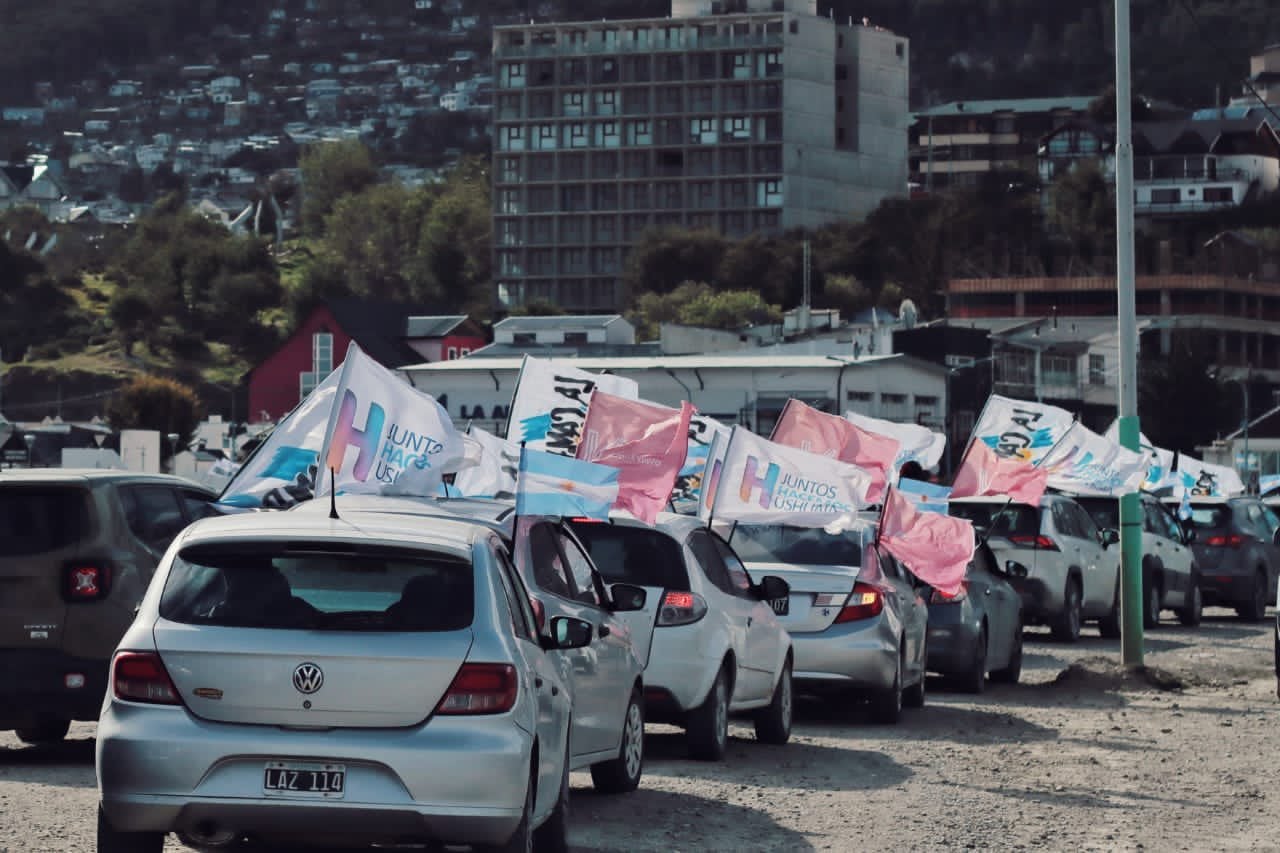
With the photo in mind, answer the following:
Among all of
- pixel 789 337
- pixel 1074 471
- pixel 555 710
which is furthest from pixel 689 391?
pixel 555 710

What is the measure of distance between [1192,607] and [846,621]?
16.6m

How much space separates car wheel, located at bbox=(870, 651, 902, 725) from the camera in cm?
1825

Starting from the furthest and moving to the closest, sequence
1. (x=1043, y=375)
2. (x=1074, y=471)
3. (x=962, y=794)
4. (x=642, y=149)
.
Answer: (x=642, y=149), (x=1043, y=375), (x=1074, y=471), (x=962, y=794)

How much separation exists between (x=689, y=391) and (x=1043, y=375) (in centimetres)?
2812

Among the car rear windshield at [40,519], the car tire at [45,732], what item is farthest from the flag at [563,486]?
the car tire at [45,732]

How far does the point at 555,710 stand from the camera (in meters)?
10.8

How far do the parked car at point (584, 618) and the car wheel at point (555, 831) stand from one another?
705 mm

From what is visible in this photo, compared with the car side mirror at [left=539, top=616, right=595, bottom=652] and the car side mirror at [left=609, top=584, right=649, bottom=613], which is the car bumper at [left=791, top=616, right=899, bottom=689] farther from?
the car side mirror at [left=539, top=616, right=595, bottom=652]

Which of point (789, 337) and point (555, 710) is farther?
point (789, 337)

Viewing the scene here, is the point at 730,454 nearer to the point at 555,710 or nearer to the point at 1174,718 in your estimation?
the point at 1174,718

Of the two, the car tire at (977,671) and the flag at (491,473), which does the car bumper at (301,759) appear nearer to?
the flag at (491,473)

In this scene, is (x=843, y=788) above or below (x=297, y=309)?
below

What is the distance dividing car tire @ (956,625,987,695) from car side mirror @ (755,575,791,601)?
16.1 ft

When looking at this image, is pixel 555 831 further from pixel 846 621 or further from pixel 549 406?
pixel 549 406
